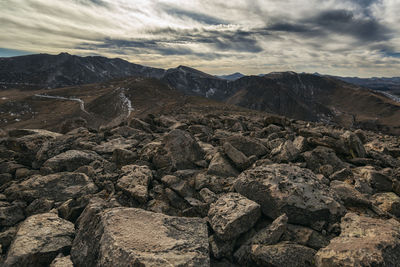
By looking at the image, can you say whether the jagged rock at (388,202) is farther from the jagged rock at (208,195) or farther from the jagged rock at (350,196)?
the jagged rock at (208,195)

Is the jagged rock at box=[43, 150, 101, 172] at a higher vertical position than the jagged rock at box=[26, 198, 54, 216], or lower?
higher

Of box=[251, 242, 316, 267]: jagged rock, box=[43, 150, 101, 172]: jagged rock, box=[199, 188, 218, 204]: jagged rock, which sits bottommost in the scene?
box=[43, 150, 101, 172]: jagged rock

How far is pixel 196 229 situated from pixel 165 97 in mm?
136522

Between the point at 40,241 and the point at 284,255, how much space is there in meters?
6.77

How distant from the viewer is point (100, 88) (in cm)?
19425

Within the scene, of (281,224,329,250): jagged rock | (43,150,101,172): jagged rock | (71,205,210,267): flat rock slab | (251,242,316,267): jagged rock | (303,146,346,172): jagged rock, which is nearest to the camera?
(71,205,210,267): flat rock slab

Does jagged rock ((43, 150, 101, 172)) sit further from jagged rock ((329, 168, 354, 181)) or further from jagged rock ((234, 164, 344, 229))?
jagged rock ((329, 168, 354, 181))

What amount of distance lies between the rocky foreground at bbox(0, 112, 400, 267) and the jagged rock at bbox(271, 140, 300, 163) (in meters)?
0.05

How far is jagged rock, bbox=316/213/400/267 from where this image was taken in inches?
181

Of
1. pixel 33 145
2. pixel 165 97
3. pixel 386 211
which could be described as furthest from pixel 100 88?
pixel 386 211

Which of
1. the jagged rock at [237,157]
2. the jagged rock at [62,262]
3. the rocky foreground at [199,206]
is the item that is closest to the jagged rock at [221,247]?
the rocky foreground at [199,206]

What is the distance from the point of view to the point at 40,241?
6066 millimetres

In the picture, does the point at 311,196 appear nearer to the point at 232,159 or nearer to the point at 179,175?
the point at 232,159

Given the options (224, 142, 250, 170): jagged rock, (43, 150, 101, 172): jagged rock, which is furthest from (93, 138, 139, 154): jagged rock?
(224, 142, 250, 170): jagged rock
